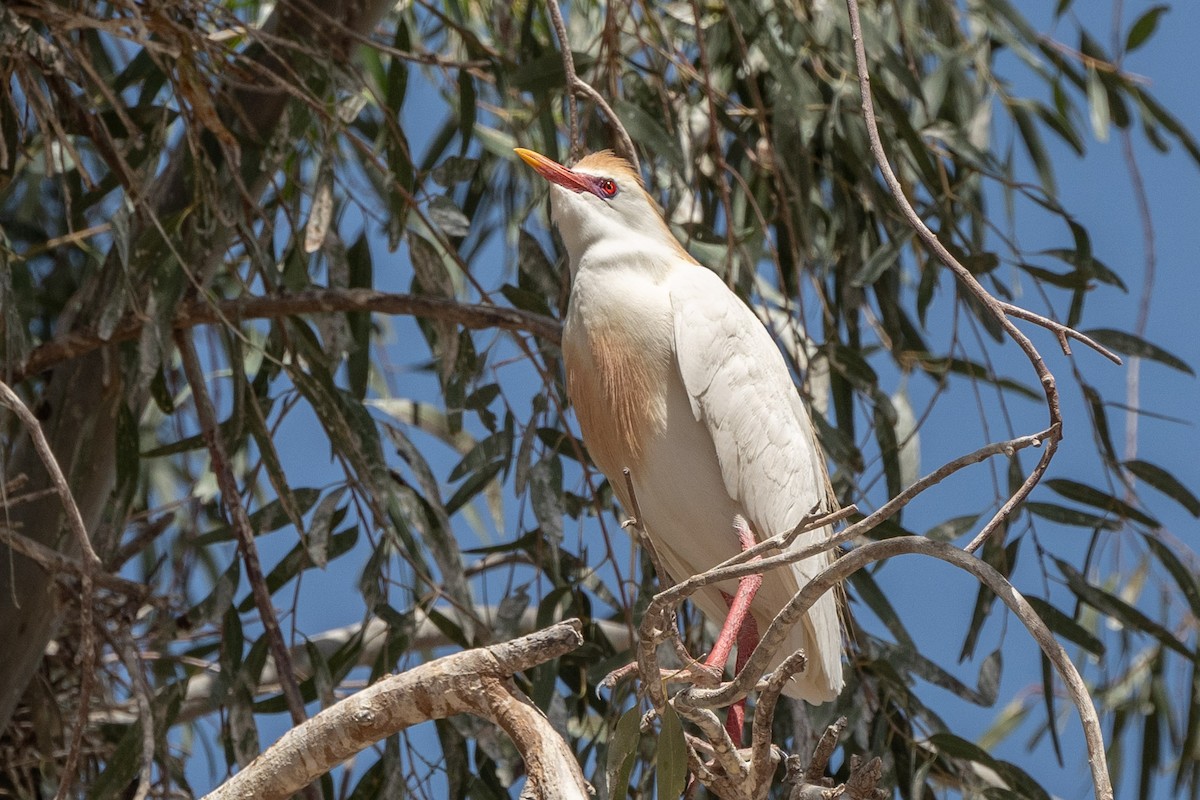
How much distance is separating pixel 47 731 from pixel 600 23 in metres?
1.98

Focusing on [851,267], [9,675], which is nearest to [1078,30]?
[851,267]

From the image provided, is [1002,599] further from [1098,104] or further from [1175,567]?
[1098,104]

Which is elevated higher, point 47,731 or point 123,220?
point 123,220

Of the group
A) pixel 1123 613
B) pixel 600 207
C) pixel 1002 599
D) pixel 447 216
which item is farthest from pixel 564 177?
pixel 1002 599

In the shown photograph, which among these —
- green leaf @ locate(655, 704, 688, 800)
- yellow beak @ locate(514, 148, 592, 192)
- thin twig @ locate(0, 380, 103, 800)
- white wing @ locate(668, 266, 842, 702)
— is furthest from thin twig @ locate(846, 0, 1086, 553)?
yellow beak @ locate(514, 148, 592, 192)

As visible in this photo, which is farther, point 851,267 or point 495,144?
point 495,144

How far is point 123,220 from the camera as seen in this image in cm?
209

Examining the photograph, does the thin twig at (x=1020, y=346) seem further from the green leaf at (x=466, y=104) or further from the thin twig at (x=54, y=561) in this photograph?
the green leaf at (x=466, y=104)

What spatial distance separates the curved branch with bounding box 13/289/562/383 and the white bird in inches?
6.9

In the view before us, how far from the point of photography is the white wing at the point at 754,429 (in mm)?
2057

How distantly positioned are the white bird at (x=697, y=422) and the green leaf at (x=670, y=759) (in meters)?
0.59

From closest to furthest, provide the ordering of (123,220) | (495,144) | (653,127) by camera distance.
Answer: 1. (123,220)
2. (653,127)
3. (495,144)

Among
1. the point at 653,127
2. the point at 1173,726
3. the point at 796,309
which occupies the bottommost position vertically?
the point at 1173,726

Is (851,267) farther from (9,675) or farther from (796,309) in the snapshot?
(9,675)
